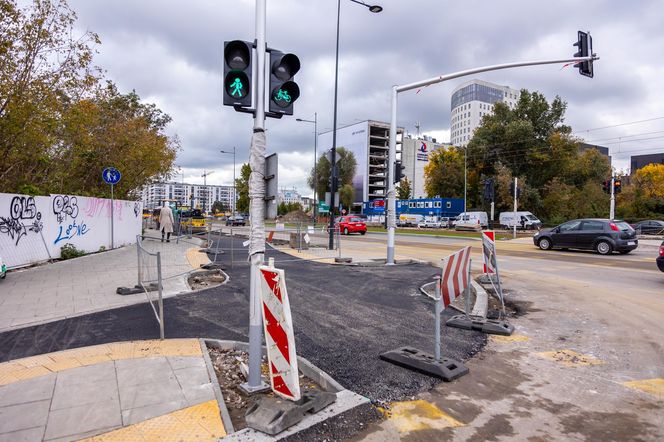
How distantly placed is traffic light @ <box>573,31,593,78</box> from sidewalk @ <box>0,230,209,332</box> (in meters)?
13.1

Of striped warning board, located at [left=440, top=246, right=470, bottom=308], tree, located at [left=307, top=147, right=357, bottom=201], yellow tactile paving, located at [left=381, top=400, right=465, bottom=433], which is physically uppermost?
tree, located at [left=307, top=147, right=357, bottom=201]

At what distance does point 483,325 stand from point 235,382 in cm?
392

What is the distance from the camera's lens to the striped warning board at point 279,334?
3.38 m

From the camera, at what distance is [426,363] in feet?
14.9

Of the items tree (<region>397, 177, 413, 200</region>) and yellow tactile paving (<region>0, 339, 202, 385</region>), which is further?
tree (<region>397, 177, 413, 200</region>)

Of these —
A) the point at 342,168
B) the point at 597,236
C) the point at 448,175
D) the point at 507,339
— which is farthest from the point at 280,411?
the point at 342,168

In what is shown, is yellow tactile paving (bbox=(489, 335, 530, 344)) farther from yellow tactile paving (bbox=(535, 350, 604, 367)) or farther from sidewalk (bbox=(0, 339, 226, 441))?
sidewalk (bbox=(0, 339, 226, 441))

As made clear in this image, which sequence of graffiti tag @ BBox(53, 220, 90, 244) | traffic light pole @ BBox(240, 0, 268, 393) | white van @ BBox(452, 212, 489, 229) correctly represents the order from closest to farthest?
traffic light pole @ BBox(240, 0, 268, 393) → graffiti tag @ BBox(53, 220, 90, 244) → white van @ BBox(452, 212, 489, 229)

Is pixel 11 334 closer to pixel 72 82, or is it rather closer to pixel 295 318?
pixel 295 318

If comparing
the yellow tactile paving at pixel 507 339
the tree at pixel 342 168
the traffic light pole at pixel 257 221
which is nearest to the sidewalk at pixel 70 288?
the traffic light pole at pixel 257 221

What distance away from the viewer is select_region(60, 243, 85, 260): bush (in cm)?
1345

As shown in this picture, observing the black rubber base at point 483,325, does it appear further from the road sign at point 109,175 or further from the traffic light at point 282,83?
the road sign at point 109,175

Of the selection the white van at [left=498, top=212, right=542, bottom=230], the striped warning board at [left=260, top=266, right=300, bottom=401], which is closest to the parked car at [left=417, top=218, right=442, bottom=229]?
the white van at [left=498, top=212, right=542, bottom=230]

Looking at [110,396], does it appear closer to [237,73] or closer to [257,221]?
[257,221]
